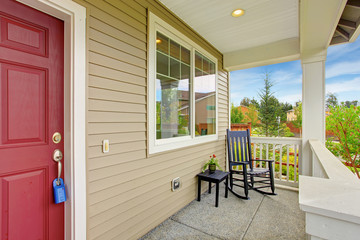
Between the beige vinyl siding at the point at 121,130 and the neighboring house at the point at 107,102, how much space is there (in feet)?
0.03

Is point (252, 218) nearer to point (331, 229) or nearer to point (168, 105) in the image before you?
point (168, 105)

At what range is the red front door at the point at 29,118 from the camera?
112cm

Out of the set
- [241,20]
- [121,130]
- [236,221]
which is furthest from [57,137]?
[241,20]

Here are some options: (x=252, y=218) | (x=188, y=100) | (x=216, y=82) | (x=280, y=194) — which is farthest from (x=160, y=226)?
(x=216, y=82)

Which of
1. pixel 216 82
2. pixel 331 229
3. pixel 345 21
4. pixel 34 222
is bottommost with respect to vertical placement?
pixel 34 222

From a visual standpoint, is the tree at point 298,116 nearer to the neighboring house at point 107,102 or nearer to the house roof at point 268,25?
the neighboring house at point 107,102

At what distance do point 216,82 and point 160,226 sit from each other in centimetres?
271

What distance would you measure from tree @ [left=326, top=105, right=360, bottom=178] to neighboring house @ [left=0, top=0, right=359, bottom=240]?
4.49 ft

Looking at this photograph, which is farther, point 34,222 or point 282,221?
point 282,221

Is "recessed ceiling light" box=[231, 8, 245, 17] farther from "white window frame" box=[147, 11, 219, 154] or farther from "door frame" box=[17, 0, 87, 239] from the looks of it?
"door frame" box=[17, 0, 87, 239]

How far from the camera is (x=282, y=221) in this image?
2217 millimetres

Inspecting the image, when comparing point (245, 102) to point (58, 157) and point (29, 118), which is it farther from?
point (29, 118)

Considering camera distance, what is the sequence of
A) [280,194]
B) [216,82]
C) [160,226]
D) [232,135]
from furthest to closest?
[216,82]
[232,135]
[280,194]
[160,226]

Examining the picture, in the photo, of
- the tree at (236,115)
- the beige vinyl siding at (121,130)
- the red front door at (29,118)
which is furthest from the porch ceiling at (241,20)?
the tree at (236,115)
